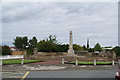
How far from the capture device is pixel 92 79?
408 inches

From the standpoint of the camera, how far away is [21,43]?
8025cm

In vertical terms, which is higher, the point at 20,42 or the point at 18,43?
the point at 20,42

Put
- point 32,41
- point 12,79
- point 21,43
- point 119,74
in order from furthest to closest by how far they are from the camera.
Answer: point 32,41 → point 21,43 → point 12,79 → point 119,74

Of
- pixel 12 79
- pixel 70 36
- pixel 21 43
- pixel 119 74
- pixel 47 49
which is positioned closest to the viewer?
pixel 119 74

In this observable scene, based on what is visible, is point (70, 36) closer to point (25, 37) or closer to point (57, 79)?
point (57, 79)

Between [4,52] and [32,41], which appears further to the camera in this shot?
[32,41]

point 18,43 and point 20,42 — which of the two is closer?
point 20,42

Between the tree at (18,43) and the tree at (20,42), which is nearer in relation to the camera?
the tree at (18,43)

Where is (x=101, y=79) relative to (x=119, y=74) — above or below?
below

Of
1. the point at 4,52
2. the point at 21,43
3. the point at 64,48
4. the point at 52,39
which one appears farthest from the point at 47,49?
the point at 21,43

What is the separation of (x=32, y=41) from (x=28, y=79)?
8035 cm

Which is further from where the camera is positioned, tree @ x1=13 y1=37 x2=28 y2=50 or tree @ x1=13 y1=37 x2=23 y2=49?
tree @ x1=13 y1=37 x2=28 y2=50

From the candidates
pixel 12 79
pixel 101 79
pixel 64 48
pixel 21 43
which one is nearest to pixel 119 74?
pixel 101 79

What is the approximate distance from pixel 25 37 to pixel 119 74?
7826 cm
